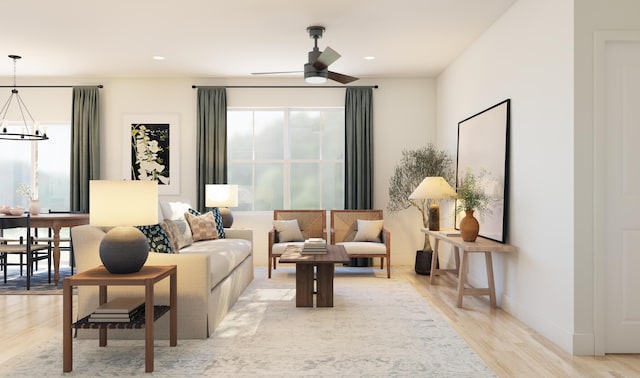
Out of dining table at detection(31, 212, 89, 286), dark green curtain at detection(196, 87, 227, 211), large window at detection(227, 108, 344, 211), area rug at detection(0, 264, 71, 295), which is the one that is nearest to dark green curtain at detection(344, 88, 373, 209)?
large window at detection(227, 108, 344, 211)

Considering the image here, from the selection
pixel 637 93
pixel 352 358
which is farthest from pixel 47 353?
pixel 637 93

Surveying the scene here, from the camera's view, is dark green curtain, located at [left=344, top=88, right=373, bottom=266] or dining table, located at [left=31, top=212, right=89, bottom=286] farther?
dark green curtain, located at [left=344, top=88, right=373, bottom=266]

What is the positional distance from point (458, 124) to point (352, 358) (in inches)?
148

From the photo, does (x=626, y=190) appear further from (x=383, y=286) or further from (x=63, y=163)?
(x=63, y=163)

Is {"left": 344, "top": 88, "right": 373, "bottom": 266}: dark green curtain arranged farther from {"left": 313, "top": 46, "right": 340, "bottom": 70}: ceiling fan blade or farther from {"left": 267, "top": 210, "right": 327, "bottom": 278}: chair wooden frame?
{"left": 313, "top": 46, "right": 340, "bottom": 70}: ceiling fan blade

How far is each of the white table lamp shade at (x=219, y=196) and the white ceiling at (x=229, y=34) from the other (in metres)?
1.64

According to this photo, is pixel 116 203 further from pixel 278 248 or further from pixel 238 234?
pixel 278 248

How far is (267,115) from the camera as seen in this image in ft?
23.9

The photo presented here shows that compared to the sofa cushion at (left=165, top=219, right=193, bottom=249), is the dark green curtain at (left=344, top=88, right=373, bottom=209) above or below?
above

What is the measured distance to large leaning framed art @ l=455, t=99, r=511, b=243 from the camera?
4445 mm

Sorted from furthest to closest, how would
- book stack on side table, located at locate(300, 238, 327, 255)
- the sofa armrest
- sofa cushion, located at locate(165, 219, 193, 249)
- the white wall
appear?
the sofa armrest < book stack on side table, located at locate(300, 238, 327, 255) < sofa cushion, located at locate(165, 219, 193, 249) < the white wall

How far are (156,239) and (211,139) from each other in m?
3.51

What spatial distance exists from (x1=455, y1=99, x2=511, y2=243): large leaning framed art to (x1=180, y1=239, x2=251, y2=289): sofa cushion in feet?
8.25

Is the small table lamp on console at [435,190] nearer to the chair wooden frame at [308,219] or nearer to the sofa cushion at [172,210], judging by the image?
the chair wooden frame at [308,219]
